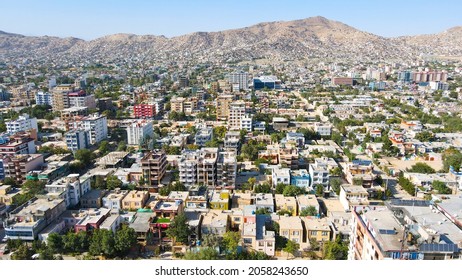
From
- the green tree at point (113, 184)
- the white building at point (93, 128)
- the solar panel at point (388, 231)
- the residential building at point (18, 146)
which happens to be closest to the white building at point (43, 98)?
the white building at point (93, 128)

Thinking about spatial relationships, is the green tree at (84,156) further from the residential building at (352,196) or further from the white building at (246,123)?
the residential building at (352,196)

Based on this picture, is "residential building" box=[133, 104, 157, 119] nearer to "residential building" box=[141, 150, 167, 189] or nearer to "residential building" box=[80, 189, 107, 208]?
"residential building" box=[141, 150, 167, 189]

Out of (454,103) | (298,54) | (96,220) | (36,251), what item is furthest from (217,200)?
(298,54)

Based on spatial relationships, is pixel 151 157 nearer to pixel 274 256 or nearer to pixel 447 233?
pixel 274 256

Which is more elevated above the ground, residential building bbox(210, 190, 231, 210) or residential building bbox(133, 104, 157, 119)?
residential building bbox(133, 104, 157, 119)

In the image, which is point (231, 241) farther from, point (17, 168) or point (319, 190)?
point (17, 168)

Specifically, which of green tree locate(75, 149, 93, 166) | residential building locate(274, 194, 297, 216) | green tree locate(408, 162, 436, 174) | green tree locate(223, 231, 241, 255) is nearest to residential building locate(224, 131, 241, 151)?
residential building locate(274, 194, 297, 216)

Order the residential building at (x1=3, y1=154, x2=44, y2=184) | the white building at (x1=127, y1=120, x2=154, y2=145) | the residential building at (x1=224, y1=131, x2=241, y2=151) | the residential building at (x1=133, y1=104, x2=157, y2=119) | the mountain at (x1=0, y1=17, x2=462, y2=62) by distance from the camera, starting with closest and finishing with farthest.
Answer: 1. the residential building at (x1=3, y1=154, x2=44, y2=184)
2. the residential building at (x1=224, y1=131, x2=241, y2=151)
3. the white building at (x1=127, y1=120, x2=154, y2=145)
4. the residential building at (x1=133, y1=104, x2=157, y2=119)
5. the mountain at (x1=0, y1=17, x2=462, y2=62)
